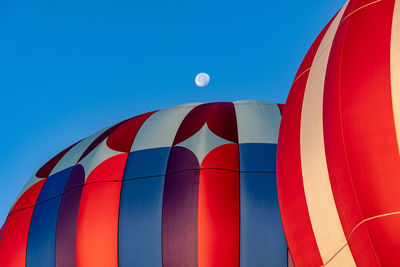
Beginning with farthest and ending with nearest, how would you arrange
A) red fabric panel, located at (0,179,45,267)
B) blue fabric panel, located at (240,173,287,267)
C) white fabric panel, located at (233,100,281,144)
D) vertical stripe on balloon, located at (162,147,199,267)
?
1. red fabric panel, located at (0,179,45,267)
2. white fabric panel, located at (233,100,281,144)
3. vertical stripe on balloon, located at (162,147,199,267)
4. blue fabric panel, located at (240,173,287,267)

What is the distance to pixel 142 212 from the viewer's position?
20.6 feet

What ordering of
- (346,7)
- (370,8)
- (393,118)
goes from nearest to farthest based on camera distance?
(393,118) < (370,8) < (346,7)

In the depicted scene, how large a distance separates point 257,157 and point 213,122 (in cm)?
91

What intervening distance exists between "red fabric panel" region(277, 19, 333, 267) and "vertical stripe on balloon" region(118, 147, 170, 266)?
7.50ft

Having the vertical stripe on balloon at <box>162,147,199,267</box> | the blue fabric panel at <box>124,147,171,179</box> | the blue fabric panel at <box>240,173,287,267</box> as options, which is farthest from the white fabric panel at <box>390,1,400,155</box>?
the blue fabric panel at <box>124,147,171,179</box>

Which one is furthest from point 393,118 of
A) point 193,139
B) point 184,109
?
point 184,109

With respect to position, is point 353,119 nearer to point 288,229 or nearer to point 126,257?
point 288,229

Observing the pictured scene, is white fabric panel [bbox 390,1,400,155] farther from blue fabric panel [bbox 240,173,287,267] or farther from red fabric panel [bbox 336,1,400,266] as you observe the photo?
blue fabric panel [bbox 240,173,287,267]

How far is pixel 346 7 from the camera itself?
3980mm

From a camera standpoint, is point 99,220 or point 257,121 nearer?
point 99,220

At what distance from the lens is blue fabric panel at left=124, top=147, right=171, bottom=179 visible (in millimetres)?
6602

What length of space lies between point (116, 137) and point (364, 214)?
4903 millimetres

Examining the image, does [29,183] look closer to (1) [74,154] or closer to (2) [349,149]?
(1) [74,154]

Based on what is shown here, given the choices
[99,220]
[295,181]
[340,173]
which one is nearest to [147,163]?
[99,220]
